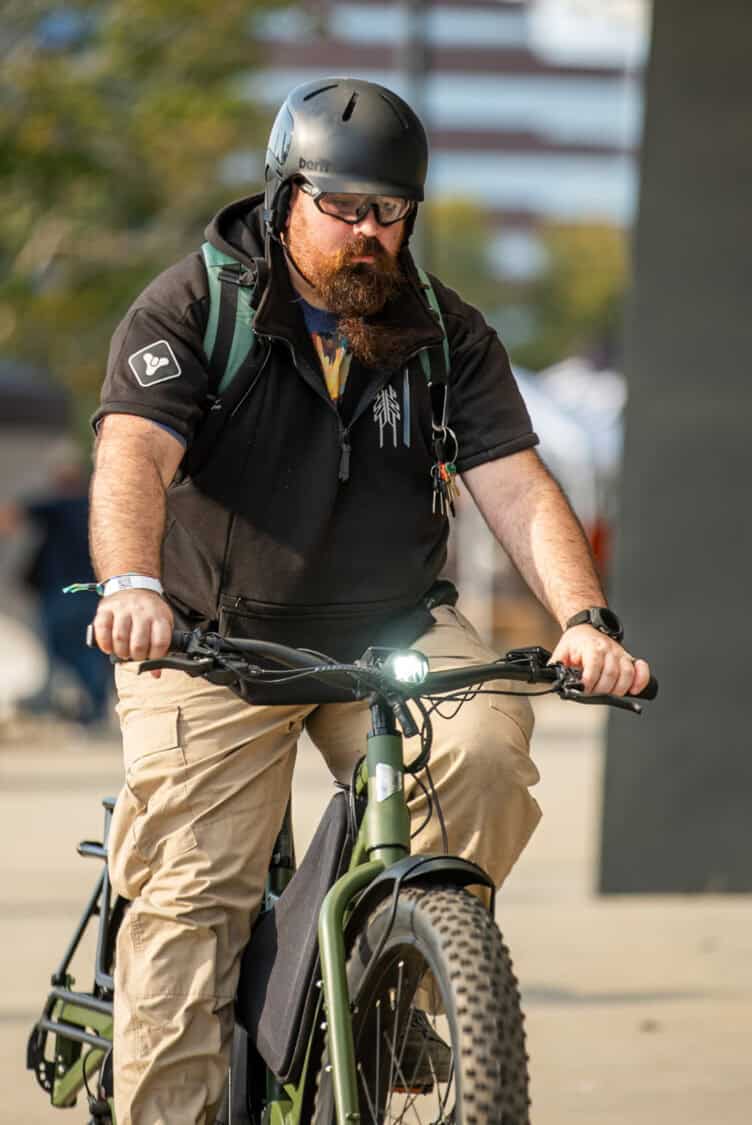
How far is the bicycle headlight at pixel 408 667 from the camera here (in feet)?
10.5

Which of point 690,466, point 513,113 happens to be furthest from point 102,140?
point 513,113

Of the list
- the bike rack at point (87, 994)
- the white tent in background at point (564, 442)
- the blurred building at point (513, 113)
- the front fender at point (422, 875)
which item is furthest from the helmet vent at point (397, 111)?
the blurred building at point (513, 113)

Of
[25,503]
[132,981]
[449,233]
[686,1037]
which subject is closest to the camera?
[132,981]

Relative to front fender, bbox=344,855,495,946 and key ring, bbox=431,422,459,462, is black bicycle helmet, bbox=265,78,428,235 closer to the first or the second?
key ring, bbox=431,422,459,462

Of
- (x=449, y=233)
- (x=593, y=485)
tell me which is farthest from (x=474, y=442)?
(x=449, y=233)

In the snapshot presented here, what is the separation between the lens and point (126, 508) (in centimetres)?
351

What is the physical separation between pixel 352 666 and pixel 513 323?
71.1 m

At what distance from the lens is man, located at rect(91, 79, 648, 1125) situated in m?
3.58

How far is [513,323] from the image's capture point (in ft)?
242

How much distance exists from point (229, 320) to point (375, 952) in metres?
1.20

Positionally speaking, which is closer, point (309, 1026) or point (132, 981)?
point (309, 1026)

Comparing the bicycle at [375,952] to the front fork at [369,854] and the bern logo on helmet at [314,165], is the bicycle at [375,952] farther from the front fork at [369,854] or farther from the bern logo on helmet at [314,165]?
the bern logo on helmet at [314,165]

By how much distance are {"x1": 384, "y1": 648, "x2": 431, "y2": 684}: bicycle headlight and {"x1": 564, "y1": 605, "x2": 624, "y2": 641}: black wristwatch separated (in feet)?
1.31

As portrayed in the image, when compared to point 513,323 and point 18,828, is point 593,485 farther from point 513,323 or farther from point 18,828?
point 513,323
